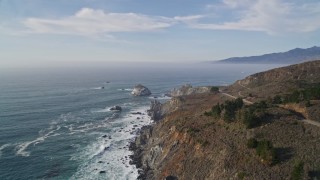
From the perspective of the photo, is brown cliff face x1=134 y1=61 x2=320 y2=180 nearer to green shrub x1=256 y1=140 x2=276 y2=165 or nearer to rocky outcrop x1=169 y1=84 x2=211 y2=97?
green shrub x1=256 y1=140 x2=276 y2=165

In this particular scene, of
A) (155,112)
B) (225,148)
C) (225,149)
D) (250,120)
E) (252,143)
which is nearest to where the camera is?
(252,143)

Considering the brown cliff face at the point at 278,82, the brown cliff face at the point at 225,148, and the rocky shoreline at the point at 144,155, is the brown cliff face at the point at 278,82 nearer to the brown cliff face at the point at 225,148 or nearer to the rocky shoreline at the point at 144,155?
the brown cliff face at the point at 225,148

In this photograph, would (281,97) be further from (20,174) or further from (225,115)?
(20,174)

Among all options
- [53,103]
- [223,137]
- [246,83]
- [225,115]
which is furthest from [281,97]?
[53,103]

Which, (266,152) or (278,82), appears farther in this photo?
(278,82)

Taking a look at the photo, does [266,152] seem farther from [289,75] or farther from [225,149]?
[289,75]

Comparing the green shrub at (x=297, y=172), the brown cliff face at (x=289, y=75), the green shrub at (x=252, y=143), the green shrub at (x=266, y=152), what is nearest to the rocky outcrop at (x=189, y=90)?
the brown cliff face at (x=289, y=75)

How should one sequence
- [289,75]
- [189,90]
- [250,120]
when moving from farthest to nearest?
[189,90] → [289,75] → [250,120]

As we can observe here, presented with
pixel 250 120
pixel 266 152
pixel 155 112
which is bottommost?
pixel 155 112

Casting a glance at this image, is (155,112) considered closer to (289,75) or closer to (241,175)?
(289,75)

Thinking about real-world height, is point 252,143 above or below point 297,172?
above

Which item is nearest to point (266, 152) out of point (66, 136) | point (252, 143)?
point (252, 143)

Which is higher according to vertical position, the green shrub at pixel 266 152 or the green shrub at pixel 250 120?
the green shrub at pixel 250 120
